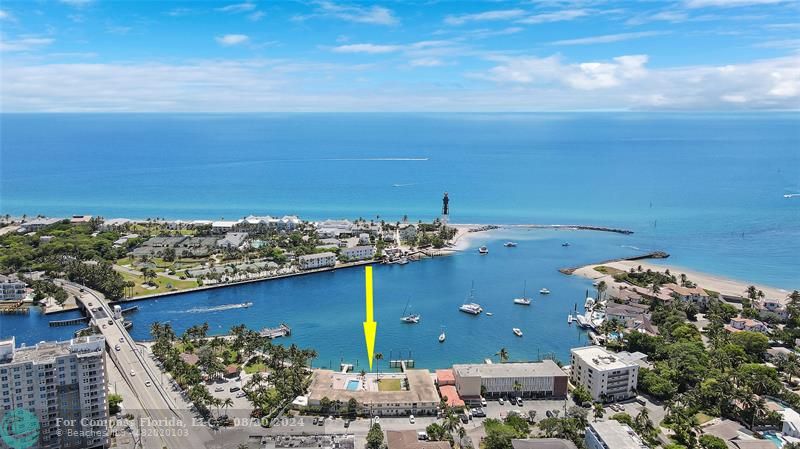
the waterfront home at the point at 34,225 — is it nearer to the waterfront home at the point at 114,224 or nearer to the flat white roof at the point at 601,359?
the waterfront home at the point at 114,224

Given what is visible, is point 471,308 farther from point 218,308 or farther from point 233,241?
point 233,241

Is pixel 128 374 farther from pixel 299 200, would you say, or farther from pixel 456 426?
pixel 299 200

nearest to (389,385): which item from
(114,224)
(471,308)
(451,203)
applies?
(471,308)

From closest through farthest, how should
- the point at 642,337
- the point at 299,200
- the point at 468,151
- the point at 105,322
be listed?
the point at 642,337 < the point at 105,322 < the point at 299,200 < the point at 468,151

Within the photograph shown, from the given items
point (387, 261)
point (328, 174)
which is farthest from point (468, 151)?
point (387, 261)

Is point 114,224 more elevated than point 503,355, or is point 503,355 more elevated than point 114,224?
point 114,224

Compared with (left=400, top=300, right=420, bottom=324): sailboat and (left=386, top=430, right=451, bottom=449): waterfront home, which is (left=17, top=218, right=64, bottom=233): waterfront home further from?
(left=386, top=430, right=451, bottom=449): waterfront home
